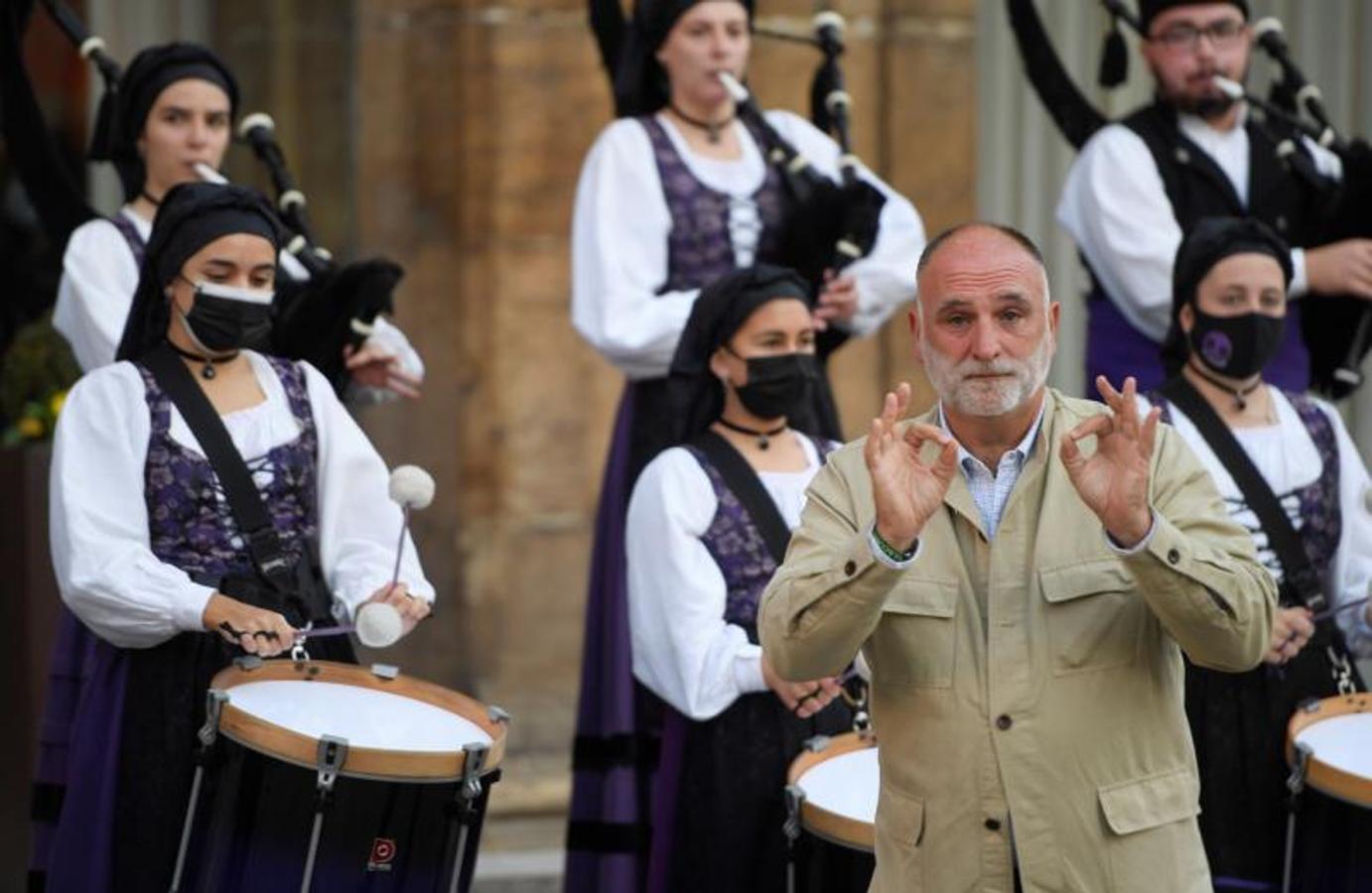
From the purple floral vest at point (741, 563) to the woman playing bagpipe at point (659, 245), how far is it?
77 cm

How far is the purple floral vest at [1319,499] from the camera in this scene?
6523 millimetres

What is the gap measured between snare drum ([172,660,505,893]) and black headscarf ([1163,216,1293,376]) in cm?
214

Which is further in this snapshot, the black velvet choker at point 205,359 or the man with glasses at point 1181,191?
the man with glasses at point 1181,191

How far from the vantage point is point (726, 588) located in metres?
6.34

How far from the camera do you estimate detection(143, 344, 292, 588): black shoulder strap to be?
5.87 metres

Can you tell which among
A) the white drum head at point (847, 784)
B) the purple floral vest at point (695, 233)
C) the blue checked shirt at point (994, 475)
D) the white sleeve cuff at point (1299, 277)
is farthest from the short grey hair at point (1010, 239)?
the white sleeve cuff at point (1299, 277)

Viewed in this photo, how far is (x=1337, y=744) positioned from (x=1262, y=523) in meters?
0.83

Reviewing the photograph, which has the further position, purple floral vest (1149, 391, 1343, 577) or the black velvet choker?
purple floral vest (1149, 391, 1343, 577)

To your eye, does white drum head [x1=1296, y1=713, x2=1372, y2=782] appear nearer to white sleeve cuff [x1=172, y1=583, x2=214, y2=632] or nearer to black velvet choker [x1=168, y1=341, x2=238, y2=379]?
white sleeve cuff [x1=172, y1=583, x2=214, y2=632]

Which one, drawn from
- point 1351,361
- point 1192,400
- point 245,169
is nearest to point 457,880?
point 1192,400

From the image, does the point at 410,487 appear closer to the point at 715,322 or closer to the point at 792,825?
the point at 792,825

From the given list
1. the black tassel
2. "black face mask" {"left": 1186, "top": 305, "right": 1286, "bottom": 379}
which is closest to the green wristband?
"black face mask" {"left": 1186, "top": 305, "right": 1286, "bottom": 379}

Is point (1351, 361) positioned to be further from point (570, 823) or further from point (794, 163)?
point (570, 823)

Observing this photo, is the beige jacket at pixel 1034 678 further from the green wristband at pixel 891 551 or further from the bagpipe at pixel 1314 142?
the bagpipe at pixel 1314 142
